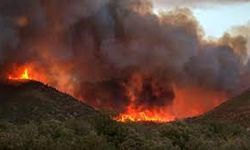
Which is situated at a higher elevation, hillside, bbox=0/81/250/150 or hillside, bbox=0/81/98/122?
hillside, bbox=0/81/98/122

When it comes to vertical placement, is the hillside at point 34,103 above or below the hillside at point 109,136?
above

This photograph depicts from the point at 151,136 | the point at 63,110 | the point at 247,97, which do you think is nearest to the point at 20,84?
the point at 63,110

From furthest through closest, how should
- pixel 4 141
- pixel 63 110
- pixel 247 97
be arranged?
pixel 247 97 → pixel 63 110 → pixel 4 141

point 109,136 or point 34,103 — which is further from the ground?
point 34,103

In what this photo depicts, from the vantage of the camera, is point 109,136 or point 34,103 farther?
point 34,103

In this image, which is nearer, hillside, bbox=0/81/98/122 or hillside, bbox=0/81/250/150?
hillside, bbox=0/81/250/150

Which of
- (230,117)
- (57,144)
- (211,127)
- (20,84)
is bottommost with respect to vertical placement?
(57,144)

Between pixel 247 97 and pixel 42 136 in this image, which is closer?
pixel 42 136

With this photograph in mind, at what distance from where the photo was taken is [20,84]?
132500 mm

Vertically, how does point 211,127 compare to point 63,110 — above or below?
below

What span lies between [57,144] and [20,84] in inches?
3227

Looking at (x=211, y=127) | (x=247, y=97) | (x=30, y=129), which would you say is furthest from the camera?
(x=247, y=97)

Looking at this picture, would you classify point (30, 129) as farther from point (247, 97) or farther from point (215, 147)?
point (247, 97)

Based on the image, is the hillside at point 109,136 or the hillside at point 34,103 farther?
the hillside at point 34,103
